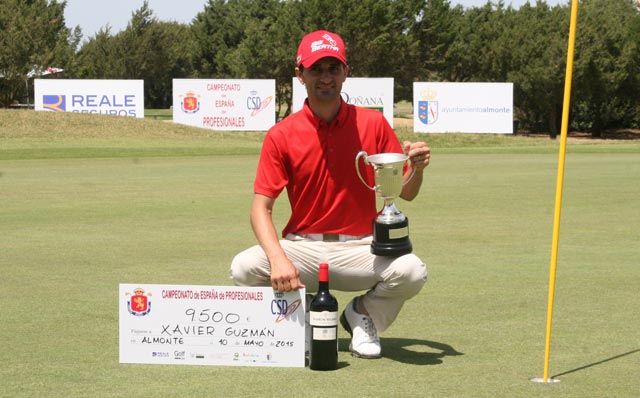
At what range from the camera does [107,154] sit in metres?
30.8

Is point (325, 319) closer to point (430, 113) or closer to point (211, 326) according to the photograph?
point (211, 326)

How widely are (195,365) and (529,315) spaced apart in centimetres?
253

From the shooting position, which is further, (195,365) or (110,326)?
(110,326)

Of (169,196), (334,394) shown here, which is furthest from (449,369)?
(169,196)

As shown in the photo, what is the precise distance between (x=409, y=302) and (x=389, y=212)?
2207 millimetres

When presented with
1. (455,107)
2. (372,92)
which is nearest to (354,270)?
(372,92)

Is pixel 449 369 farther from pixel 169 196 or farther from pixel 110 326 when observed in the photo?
pixel 169 196

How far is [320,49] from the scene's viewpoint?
6176 mm

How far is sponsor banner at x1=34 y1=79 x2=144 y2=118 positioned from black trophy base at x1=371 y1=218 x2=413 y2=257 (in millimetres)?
37690

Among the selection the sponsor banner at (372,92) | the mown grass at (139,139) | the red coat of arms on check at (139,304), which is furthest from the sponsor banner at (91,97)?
the red coat of arms on check at (139,304)

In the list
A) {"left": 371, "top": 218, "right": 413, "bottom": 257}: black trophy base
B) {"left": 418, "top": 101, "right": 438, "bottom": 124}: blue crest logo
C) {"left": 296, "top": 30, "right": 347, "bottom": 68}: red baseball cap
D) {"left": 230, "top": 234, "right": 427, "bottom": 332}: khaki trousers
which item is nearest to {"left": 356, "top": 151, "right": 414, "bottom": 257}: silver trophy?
{"left": 371, "top": 218, "right": 413, "bottom": 257}: black trophy base

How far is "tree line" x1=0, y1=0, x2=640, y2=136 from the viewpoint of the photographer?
61.8 meters

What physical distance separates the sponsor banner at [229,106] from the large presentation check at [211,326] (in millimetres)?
36818

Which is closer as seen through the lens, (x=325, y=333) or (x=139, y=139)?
(x=325, y=333)
